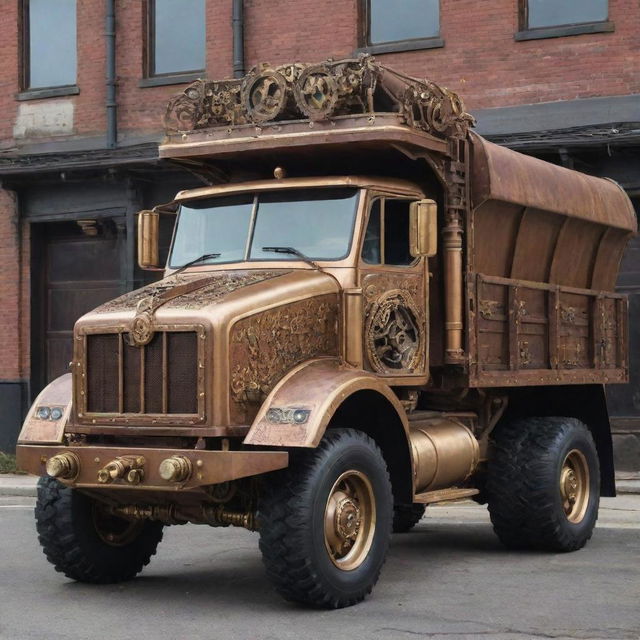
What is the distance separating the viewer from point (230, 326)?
27.8 ft

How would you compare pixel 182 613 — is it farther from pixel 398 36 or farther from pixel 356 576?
pixel 398 36

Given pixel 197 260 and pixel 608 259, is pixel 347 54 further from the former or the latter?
pixel 197 260

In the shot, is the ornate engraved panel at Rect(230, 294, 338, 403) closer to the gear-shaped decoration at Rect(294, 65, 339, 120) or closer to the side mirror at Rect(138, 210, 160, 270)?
the gear-shaped decoration at Rect(294, 65, 339, 120)

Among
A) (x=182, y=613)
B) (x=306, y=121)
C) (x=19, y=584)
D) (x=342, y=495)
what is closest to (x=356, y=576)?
(x=342, y=495)

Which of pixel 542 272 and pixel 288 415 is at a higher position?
pixel 542 272

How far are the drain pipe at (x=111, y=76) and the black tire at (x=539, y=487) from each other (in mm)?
11209

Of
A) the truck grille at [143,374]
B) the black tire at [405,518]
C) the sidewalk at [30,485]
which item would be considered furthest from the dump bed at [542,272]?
the sidewalk at [30,485]

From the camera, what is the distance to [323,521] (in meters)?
8.31

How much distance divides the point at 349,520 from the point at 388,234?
232 cm

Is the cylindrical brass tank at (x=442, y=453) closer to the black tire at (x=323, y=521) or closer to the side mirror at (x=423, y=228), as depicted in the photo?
the black tire at (x=323, y=521)

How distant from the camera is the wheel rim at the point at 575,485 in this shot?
11383mm

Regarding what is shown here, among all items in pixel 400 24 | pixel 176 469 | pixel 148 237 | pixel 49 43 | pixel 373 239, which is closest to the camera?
pixel 176 469

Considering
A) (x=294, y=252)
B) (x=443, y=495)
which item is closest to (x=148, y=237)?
(x=294, y=252)

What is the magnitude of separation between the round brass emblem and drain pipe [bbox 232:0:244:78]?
12.1 meters
